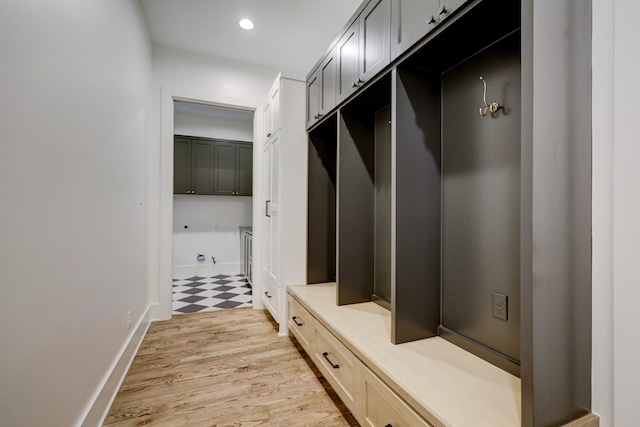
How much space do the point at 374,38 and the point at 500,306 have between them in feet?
5.00

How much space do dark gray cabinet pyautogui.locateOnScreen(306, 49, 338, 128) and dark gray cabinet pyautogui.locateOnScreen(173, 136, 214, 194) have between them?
299cm

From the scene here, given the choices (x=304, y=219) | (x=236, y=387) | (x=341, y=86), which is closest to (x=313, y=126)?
(x=341, y=86)

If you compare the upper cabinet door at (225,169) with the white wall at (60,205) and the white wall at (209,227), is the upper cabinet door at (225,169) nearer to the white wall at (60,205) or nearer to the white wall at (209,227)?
the white wall at (209,227)

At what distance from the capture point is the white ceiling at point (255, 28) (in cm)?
253

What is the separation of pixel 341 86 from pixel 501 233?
141 centimetres

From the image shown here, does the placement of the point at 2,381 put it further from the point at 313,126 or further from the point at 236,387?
the point at 313,126

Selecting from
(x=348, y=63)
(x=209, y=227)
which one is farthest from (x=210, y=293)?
(x=348, y=63)

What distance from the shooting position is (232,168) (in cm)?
521

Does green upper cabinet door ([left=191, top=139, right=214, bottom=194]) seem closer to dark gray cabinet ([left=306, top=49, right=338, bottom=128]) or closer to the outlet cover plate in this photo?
dark gray cabinet ([left=306, top=49, right=338, bottom=128])

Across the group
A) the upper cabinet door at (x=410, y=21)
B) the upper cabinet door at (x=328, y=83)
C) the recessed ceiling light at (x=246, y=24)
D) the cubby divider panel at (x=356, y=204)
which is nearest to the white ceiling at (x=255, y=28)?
the recessed ceiling light at (x=246, y=24)

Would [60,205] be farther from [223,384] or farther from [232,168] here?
[232,168]

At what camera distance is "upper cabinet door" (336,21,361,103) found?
181cm

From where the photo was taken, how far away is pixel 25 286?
3.18 ft

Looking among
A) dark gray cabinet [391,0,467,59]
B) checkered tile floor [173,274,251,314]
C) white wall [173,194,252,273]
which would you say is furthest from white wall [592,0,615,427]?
white wall [173,194,252,273]
